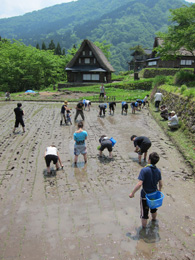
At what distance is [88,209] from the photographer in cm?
525

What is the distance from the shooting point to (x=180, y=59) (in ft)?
131

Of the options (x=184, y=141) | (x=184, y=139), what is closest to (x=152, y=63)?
(x=184, y=139)

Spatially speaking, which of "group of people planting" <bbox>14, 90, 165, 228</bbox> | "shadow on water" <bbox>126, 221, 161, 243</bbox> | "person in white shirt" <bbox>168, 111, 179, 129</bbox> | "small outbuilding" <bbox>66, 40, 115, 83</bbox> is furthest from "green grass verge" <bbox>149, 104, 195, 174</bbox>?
"small outbuilding" <bbox>66, 40, 115, 83</bbox>

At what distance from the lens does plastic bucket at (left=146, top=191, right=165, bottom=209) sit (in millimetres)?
4375

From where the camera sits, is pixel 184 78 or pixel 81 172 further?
pixel 184 78

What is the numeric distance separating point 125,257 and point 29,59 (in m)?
39.9

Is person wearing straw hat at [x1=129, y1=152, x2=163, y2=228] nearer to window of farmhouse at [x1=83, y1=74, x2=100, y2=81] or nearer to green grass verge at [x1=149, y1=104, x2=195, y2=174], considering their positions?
green grass verge at [x1=149, y1=104, x2=195, y2=174]

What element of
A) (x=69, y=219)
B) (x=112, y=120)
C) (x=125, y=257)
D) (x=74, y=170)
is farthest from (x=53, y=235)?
(x=112, y=120)

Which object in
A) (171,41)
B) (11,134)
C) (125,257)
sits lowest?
(125,257)

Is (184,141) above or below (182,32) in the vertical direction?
below

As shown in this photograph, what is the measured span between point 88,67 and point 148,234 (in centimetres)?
3752

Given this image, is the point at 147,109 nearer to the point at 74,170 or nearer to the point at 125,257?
the point at 74,170

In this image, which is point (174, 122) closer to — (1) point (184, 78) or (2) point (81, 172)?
(2) point (81, 172)

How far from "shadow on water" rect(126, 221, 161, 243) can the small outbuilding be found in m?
35.5
